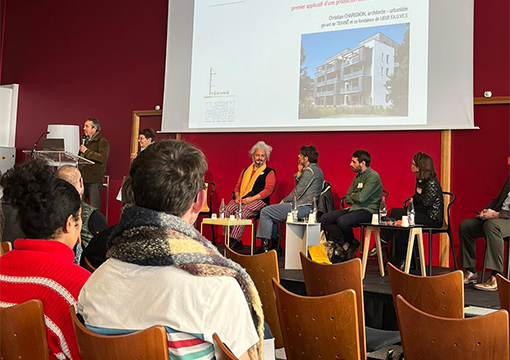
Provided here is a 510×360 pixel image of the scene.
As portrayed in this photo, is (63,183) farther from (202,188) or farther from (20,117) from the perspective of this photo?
(20,117)

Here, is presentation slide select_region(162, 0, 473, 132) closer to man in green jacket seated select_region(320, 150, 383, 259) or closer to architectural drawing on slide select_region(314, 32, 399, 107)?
architectural drawing on slide select_region(314, 32, 399, 107)

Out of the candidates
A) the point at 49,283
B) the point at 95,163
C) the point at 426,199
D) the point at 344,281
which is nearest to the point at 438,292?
the point at 344,281

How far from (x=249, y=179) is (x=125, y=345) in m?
5.13

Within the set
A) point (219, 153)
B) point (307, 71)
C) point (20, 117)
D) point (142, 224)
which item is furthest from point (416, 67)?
point (20, 117)

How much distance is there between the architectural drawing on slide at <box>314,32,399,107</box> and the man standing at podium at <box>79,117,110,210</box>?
2.88 m

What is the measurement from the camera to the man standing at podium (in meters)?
7.01

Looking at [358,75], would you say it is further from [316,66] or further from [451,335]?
[451,335]

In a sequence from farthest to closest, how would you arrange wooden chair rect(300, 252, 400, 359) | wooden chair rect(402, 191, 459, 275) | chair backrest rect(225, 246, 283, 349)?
wooden chair rect(402, 191, 459, 275)
chair backrest rect(225, 246, 283, 349)
wooden chair rect(300, 252, 400, 359)

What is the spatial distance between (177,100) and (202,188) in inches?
231

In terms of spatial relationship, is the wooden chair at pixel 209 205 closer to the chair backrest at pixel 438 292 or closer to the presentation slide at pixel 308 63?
the presentation slide at pixel 308 63

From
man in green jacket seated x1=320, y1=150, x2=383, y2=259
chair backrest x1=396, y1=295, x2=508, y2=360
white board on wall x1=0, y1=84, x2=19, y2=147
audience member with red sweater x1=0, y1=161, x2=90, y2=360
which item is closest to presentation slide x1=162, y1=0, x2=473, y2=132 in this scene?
man in green jacket seated x1=320, y1=150, x2=383, y2=259

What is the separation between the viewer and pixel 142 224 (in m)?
1.23

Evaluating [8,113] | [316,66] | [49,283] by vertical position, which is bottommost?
[49,283]

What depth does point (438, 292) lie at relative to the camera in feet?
7.49
